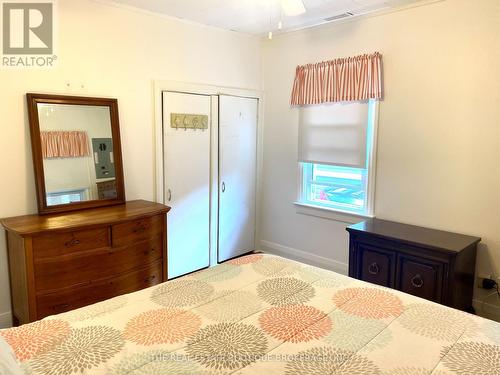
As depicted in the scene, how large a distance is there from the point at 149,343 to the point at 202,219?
2.62m

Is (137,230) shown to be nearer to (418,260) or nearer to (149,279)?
(149,279)

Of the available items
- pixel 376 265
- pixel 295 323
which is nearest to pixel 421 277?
pixel 376 265

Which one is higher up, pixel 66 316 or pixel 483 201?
pixel 483 201

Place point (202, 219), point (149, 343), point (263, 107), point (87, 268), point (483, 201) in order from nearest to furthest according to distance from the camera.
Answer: point (149, 343)
point (87, 268)
point (483, 201)
point (202, 219)
point (263, 107)

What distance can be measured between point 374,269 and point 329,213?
37.2 inches

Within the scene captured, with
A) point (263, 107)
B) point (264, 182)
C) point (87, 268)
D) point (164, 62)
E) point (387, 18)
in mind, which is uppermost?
point (387, 18)

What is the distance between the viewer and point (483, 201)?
9.99ft

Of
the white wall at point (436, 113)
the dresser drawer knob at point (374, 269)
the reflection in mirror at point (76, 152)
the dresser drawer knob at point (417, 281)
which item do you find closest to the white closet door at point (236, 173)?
the white wall at point (436, 113)

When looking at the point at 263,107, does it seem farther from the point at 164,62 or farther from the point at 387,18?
the point at 387,18

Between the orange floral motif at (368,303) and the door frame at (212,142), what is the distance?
7.32ft

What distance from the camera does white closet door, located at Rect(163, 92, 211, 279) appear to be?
3725 mm

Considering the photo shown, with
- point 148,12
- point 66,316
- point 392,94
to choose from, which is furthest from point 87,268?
point 392,94

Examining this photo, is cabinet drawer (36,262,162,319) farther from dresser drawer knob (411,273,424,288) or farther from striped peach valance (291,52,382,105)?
striped peach valance (291,52,382,105)

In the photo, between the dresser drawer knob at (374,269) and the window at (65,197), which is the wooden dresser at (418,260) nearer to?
the dresser drawer knob at (374,269)
